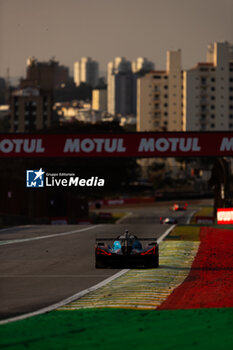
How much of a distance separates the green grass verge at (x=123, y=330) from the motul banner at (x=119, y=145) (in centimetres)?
1322

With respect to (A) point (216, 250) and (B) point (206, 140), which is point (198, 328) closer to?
(B) point (206, 140)

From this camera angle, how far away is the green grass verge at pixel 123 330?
12.7 metres

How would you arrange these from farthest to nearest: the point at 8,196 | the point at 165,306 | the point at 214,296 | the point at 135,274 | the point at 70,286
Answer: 1. the point at 8,196
2. the point at 135,274
3. the point at 70,286
4. the point at 214,296
5. the point at 165,306

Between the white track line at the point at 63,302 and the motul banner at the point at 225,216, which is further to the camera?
the motul banner at the point at 225,216

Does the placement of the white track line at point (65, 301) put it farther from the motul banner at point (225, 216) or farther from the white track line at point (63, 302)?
the motul banner at point (225, 216)

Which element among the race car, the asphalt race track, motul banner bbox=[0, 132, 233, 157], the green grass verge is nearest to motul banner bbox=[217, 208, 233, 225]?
the asphalt race track

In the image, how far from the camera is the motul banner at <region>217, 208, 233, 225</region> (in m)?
60.7

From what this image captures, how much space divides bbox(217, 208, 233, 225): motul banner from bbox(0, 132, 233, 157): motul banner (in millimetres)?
30922

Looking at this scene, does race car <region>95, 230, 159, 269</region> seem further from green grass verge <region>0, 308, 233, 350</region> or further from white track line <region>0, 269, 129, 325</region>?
green grass verge <region>0, 308, 233, 350</region>

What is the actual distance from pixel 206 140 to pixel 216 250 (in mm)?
9317

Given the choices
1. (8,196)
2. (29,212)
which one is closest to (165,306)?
(8,196)

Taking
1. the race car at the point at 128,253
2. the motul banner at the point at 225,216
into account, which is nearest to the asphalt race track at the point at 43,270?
the race car at the point at 128,253

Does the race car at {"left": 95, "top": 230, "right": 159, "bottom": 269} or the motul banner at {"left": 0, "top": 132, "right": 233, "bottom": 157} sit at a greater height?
the motul banner at {"left": 0, "top": 132, "right": 233, "bottom": 157}

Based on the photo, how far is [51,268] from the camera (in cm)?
2925
